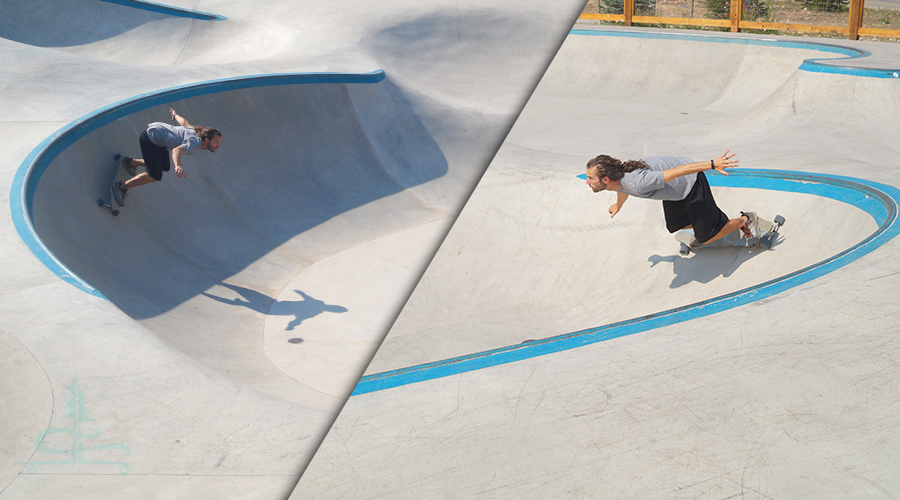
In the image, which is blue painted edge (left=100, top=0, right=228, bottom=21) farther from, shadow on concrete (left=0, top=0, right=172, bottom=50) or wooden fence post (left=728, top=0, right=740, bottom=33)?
wooden fence post (left=728, top=0, right=740, bottom=33)

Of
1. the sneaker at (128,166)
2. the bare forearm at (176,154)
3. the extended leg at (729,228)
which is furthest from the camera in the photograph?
the sneaker at (128,166)

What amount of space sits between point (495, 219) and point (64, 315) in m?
4.67

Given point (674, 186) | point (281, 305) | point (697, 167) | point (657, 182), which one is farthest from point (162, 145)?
point (697, 167)

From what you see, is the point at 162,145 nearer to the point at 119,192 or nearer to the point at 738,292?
the point at 119,192

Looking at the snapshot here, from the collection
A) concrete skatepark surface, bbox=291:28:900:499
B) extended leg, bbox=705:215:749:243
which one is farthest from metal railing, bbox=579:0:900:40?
extended leg, bbox=705:215:749:243

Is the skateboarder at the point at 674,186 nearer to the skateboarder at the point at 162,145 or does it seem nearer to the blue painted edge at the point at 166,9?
the skateboarder at the point at 162,145

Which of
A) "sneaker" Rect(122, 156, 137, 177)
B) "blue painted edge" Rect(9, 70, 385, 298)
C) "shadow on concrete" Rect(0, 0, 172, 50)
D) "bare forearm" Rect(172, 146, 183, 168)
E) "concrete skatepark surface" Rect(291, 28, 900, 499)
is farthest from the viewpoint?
"shadow on concrete" Rect(0, 0, 172, 50)

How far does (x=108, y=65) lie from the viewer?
8.06 m

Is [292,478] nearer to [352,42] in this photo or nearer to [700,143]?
[700,143]

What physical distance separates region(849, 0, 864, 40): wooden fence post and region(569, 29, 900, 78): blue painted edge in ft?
9.26

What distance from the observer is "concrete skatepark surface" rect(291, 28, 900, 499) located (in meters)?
2.33

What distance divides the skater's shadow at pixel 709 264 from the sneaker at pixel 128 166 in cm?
577

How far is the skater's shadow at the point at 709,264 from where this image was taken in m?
5.36

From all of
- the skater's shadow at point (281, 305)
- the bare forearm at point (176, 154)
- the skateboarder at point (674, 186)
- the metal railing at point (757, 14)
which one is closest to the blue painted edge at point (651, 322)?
the skateboarder at point (674, 186)
